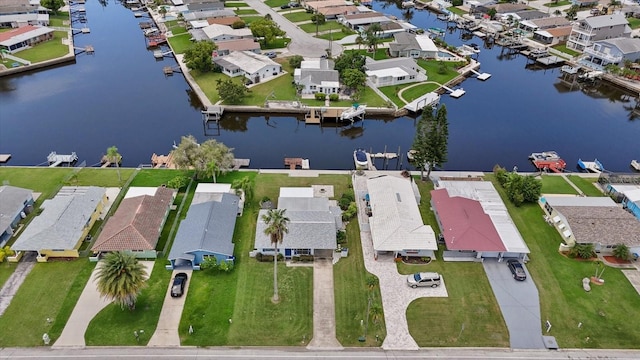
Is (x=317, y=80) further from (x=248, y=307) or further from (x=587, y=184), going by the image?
(x=248, y=307)

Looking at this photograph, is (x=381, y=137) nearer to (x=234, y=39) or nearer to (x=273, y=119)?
(x=273, y=119)

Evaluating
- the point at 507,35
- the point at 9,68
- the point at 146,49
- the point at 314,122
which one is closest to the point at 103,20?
the point at 146,49

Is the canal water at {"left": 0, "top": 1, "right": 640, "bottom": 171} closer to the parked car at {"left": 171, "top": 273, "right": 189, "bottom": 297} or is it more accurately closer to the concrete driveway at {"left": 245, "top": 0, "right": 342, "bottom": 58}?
the parked car at {"left": 171, "top": 273, "right": 189, "bottom": 297}

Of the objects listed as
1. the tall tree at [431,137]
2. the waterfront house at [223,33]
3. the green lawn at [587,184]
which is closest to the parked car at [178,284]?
the tall tree at [431,137]

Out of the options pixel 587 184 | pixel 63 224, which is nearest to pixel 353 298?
pixel 63 224

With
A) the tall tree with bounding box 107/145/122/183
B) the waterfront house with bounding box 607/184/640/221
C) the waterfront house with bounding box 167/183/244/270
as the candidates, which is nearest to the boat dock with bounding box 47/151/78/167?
the tall tree with bounding box 107/145/122/183

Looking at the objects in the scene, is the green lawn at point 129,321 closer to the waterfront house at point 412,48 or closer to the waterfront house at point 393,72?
the waterfront house at point 393,72
